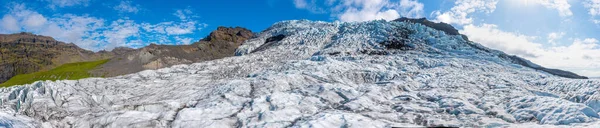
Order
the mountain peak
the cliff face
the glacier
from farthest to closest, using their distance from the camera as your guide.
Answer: the mountain peak, the cliff face, the glacier

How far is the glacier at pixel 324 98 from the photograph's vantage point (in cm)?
2461

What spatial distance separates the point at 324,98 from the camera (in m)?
31.3

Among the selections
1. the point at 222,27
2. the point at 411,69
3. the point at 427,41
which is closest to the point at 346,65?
the point at 411,69

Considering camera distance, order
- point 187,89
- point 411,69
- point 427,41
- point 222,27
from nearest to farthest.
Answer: point 187,89
point 411,69
point 427,41
point 222,27

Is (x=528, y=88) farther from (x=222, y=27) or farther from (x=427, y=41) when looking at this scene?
(x=222, y=27)

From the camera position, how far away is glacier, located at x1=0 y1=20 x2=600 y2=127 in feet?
80.7

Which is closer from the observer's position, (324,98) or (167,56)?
(324,98)

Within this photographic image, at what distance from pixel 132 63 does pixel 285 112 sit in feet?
204

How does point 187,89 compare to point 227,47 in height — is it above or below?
below

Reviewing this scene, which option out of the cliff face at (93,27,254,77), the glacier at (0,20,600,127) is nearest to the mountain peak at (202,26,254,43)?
the cliff face at (93,27,254,77)

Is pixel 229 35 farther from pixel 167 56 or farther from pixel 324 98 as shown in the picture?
pixel 324 98

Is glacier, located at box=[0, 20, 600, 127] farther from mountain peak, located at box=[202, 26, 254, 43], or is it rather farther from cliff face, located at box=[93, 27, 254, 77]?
mountain peak, located at box=[202, 26, 254, 43]

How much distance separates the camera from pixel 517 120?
79.4ft

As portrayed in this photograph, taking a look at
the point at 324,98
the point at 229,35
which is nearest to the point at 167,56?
the point at 229,35
